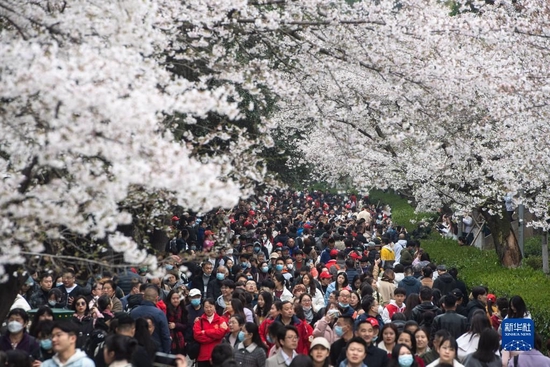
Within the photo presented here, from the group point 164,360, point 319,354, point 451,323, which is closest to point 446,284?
point 451,323

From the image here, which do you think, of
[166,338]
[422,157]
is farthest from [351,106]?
[422,157]

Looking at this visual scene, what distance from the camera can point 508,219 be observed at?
22.2 meters

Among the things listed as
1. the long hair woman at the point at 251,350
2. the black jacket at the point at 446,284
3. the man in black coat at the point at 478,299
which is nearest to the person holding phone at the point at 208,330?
the long hair woman at the point at 251,350

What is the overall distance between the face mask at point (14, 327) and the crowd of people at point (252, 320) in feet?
0.04

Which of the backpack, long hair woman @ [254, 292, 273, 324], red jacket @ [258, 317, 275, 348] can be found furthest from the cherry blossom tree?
the backpack

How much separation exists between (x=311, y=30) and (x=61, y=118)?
5893 mm

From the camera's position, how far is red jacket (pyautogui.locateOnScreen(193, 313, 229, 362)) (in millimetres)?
12617

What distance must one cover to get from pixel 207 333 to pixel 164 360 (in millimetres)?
3256

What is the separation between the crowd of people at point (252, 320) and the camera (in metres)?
9.38

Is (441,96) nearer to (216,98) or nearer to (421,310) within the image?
(421,310)

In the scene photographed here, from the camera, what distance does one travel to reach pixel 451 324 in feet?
40.6

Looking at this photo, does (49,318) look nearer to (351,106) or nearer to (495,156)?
(351,106)

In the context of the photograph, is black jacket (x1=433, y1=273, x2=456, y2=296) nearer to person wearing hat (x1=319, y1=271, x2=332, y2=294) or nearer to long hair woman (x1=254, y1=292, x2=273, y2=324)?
person wearing hat (x1=319, y1=271, x2=332, y2=294)

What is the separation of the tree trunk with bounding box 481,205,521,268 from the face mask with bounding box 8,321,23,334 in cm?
1387
